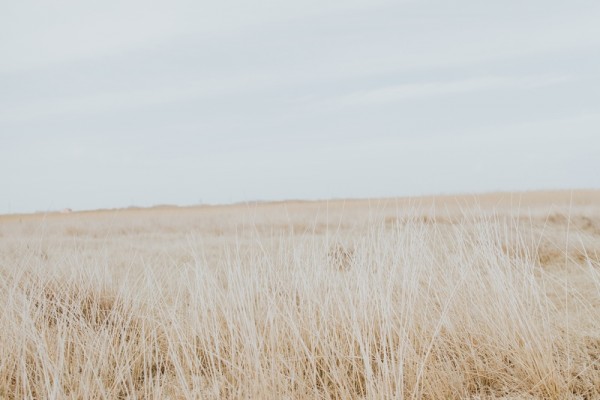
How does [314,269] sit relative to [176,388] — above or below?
above

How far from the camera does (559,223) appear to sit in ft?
45.8

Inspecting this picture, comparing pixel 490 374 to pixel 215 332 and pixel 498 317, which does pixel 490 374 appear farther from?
pixel 215 332

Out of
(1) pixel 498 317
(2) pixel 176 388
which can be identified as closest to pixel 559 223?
(1) pixel 498 317

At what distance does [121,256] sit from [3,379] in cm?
621

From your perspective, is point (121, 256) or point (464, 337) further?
point (121, 256)

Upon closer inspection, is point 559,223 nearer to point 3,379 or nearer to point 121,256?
point 121,256

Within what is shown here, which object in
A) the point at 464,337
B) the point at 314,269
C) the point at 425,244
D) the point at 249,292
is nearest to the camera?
the point at 464,337

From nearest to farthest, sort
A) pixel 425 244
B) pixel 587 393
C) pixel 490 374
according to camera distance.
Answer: pixel 587 393
pixel 490 374
pixel 425 244

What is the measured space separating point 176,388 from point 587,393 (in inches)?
84.0

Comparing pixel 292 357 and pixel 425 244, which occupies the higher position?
pixel 425 244

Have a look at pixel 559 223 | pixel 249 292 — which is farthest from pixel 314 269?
pixel 559 223

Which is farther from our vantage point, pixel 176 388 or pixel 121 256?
pixel 121 256

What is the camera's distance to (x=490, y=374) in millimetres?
2807

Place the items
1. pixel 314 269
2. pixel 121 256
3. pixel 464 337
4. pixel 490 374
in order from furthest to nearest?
1. pixel 121 256
2. pixel 314 269
3. pixel 464 337
4. pixel 490 374
